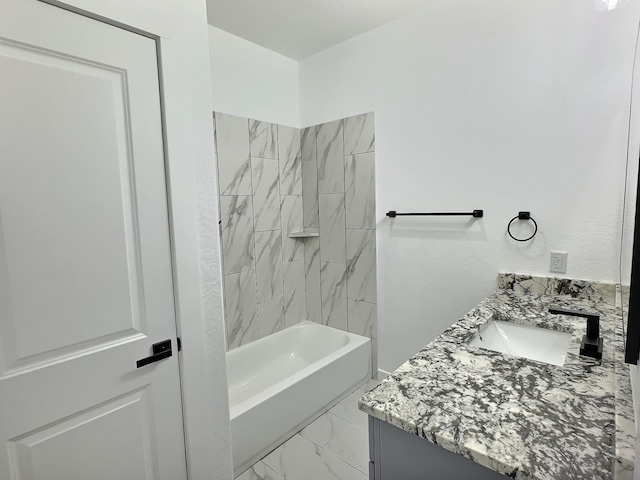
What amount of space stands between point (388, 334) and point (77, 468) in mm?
1967

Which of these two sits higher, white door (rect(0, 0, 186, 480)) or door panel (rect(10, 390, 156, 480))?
white door (rect(0, 0, 186, 480))

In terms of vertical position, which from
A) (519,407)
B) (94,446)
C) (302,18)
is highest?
(302,18)

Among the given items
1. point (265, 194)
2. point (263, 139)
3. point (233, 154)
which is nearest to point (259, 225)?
point (265, 194)

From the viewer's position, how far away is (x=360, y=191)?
2547 millimetres

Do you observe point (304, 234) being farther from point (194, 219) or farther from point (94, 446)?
point (94, 446)

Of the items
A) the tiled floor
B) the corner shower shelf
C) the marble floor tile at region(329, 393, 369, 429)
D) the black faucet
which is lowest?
the tiled floor

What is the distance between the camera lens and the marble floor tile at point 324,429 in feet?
6.58

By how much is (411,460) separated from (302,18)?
97.1 inches

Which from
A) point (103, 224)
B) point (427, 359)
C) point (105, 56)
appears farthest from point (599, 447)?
point (105, 56)

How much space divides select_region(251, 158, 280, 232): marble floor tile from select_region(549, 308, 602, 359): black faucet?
6.61 feet

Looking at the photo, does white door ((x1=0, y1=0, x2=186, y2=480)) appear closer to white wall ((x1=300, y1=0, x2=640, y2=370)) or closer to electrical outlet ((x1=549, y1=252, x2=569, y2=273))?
white wall ((x1=300, y1=0, x2=640, y2=370))

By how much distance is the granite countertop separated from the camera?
2.14ft

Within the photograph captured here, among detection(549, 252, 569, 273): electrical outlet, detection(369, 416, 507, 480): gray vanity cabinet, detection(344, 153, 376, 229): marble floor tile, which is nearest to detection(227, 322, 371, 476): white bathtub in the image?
detection(344, 153, 376, 229): marble floor tile

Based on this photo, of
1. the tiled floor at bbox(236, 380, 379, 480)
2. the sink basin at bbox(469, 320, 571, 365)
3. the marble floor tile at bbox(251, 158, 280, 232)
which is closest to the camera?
the sink basin at bbox(469, 320, 571, 365)
